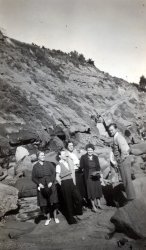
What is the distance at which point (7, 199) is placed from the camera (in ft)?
23.1

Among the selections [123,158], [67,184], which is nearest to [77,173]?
[67,184]

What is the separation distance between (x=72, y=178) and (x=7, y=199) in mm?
1703

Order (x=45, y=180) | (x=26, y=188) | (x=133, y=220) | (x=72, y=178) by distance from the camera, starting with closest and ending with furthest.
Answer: (x=133, y=220)
(x=45, y=180)
(x=72, y=178)
(x=26, y=188)

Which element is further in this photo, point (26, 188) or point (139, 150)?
point (139, 150)

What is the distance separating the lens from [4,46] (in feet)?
80.6

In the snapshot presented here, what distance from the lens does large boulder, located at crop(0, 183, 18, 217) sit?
694cm

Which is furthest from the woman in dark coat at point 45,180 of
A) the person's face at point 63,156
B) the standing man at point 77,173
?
the standing man at point 77,173

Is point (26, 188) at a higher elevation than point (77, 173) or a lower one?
lower

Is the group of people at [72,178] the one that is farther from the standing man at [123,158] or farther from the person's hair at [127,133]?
the person's hair at [127,133]

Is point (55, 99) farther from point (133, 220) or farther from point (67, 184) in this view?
point (133, 220)

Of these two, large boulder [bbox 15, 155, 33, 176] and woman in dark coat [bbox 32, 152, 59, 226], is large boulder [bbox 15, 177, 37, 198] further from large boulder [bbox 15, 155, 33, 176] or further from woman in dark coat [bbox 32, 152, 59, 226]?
woman in dark coat [bbox 32, 152, 59, 226]

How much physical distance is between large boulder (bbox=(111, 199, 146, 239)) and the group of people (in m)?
0.76

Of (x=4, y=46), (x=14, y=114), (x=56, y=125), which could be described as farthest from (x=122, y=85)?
(x=14, y=114)

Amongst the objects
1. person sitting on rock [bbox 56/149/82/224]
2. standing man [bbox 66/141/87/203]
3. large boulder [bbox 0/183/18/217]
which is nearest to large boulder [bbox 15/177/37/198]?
large boulder [bbox 0/183/18/217]
